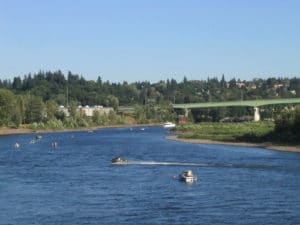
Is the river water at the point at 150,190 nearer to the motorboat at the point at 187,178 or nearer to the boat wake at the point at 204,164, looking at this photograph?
the boat wake at the point at 204,164

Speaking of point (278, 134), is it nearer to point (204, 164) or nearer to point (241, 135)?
point (241, 135)

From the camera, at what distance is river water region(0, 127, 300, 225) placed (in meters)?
53.6

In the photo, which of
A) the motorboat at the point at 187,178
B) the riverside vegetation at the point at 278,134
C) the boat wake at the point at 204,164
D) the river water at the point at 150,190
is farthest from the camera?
the riverside vegetation at the point at 278,134

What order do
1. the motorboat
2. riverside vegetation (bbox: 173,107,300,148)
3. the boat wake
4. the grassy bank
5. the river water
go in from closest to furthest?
the river water → the motorboat → the boat wake → riverside vegetation (bbox: 173,107,300,148) → the grassy bank

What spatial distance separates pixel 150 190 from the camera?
67.4 metres

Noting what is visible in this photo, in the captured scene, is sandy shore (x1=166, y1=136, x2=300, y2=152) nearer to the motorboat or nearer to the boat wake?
the boat wake

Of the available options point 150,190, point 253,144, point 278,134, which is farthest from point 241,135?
point 150,190

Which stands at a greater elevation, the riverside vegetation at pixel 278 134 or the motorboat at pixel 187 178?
the riverside vegetation at pixel 278 134

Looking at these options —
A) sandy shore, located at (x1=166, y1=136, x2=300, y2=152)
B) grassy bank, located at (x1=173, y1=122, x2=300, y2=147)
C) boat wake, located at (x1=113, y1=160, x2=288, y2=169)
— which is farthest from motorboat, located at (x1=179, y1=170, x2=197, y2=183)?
grassy bank, located at (x1=173, y1=122, x2=300, y2=147)

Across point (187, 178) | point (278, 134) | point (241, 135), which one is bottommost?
point (187, 178)

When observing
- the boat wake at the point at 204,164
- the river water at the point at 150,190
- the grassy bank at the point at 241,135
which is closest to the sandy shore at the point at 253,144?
the grassy bank at the point at 241,135

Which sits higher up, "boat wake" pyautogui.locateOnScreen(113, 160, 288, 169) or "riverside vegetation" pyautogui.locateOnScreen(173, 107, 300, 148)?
"riverside vegetation" pyautogui.locateOnScreen(173, 107, 300, 148)

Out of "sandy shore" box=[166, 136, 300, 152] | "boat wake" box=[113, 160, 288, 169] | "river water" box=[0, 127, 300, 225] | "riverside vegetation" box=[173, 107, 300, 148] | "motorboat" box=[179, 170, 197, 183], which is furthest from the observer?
"riverside vegetation" box=[173, 107, 300, 148]

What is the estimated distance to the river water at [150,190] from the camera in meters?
53.6
